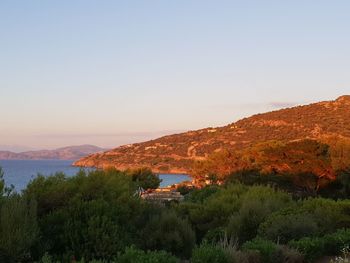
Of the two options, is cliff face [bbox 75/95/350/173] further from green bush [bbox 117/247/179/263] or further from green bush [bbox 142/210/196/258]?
green bush [bbox 117/247/179/263]

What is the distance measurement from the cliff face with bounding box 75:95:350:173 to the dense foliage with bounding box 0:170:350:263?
170ft

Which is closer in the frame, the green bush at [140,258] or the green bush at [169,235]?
the green bush at [140,258]

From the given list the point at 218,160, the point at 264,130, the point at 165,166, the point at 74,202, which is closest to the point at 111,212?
the point at 74,202

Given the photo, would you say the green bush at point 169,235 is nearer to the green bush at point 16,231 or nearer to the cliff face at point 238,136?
the green bush at point 16,231

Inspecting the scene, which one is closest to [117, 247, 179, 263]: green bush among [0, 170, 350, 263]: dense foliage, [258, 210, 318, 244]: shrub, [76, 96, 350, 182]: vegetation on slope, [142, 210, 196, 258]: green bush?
[0, 170, 350, 263]: dense foliage

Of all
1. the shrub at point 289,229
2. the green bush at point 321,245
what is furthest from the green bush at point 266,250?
the shrub at point 289,229

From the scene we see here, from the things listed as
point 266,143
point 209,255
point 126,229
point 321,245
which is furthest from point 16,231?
point 266,143

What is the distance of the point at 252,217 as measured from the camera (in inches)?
588

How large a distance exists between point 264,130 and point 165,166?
3614 centimetres

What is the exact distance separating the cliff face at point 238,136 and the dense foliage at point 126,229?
170ft

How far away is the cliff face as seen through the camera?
8912 centimetres

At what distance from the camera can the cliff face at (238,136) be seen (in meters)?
89.1

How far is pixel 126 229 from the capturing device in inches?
469

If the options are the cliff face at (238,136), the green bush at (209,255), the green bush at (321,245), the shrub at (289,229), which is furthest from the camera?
the cliff face at (238,136)
